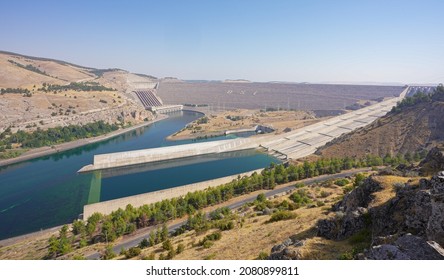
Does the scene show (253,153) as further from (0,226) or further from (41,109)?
(41,109)

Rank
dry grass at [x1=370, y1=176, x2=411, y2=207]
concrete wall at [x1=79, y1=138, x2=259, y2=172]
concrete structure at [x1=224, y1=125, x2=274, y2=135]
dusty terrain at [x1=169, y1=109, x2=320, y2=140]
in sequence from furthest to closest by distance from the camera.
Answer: concrete structure at [x1=224, y1=125, x2=274, y2=135]
dusty terrain at [x1=169, y1=109, x2=320, y2=140]
concrete wall at [x1=79, y1=138, x2=259, y2=172]
dry grass at [x1=370, y1=176, x2=411, y2=207]

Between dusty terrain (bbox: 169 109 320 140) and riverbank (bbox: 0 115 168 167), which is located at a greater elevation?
dusty terrain (bbox: 169 109 320 140)

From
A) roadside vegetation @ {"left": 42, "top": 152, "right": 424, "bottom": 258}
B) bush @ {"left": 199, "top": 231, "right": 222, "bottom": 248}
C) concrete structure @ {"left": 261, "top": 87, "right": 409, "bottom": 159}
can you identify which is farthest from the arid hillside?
bush @ {"left": 199, "top": 231, "right": 222, "bottom": 248}

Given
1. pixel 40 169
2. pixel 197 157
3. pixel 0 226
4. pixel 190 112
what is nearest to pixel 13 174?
pixel 40 169

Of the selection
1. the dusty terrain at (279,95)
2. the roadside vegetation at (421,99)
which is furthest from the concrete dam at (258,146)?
the dusty terrain at (279,95)

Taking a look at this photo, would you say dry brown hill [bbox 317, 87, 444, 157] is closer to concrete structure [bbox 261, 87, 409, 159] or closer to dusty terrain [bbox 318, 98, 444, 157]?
dusty terrain [bbox 318, 98, 444, 157]

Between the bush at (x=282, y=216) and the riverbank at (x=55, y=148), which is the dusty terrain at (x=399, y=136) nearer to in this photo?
the bush at (x=282, y=216)

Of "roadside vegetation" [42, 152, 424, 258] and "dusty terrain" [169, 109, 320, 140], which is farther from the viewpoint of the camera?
"dusty terrain" [169, 109, 320, 140]

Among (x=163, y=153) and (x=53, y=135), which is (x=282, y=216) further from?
(x=53, y=135)
